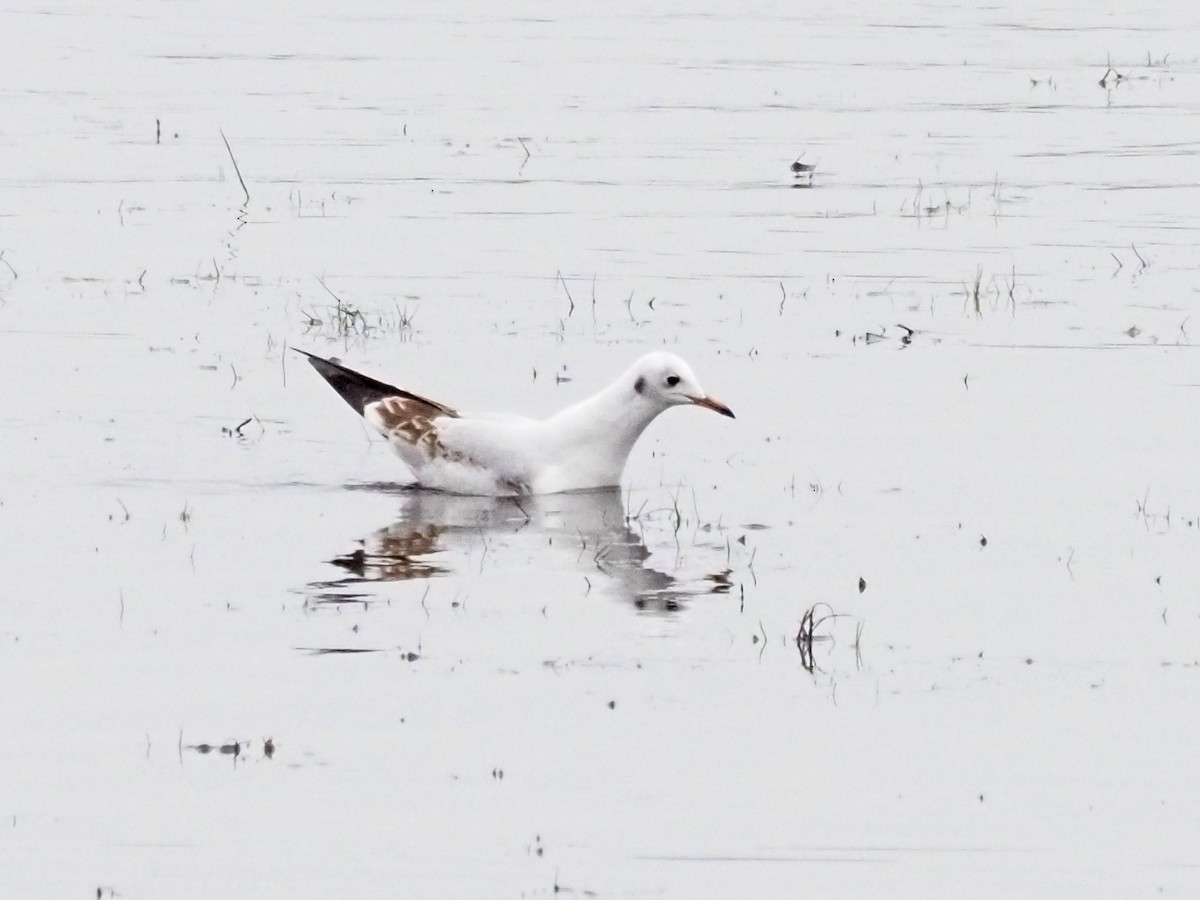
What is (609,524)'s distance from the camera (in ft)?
42.5

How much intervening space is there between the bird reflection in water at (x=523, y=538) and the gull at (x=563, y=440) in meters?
0.09

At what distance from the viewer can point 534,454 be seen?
1355cm

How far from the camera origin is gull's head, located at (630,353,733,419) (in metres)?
13.5

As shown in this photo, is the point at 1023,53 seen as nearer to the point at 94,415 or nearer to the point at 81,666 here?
the point at 94,415

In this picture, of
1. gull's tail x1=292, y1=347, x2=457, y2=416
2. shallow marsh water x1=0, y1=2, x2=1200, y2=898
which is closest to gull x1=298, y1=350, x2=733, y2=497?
shallow marsh water x1=0, y1=2, x2=1200, y2=898

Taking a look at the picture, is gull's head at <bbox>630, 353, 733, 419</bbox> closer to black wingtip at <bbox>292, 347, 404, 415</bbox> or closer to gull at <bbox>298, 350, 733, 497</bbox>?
gull at <bbox>298, 350, 733, 497</bbox>

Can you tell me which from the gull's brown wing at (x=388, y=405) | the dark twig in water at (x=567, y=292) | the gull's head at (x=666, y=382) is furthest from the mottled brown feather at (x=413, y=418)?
the dark twig in water at (x=567, y=292)

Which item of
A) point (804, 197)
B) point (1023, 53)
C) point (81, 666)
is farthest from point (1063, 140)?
point (81, 666)

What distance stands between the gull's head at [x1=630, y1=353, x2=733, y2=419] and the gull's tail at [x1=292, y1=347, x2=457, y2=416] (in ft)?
4.68

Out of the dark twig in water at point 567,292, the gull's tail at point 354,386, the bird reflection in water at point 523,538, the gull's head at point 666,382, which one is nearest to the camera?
the bird reflection in water at point 523,538

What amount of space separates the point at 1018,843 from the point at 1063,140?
69.6 ft

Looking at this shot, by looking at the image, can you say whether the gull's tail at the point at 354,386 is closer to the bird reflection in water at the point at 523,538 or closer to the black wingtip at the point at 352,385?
the black wingtip at the point at 352,385

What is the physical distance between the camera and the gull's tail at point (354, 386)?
46.9ft

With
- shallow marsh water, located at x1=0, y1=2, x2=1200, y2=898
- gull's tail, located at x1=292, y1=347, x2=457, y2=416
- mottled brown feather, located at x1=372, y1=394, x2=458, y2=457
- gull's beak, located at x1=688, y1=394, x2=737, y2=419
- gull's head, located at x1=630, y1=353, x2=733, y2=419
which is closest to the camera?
shallow marsh water, located at x1=0, y1=2, x2=1200, y2=898
